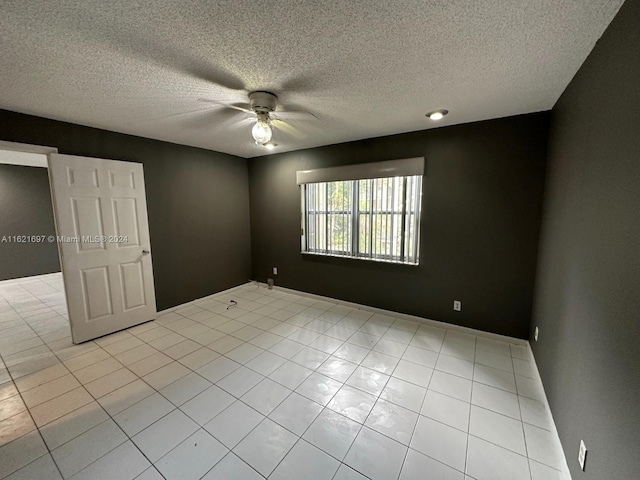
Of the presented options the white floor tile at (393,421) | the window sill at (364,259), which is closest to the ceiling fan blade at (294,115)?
the window sill at (364,259)

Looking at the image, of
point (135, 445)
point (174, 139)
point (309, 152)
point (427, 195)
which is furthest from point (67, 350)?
point (427, 195)

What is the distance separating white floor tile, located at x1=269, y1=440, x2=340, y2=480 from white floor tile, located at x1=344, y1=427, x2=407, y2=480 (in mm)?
113

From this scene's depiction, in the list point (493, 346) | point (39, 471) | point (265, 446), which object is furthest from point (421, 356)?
point (39, 471)

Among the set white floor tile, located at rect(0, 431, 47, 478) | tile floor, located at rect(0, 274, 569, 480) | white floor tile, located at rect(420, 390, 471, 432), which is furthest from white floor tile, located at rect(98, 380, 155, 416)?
white floor tile, located at rect(420, 390, 471, 432)

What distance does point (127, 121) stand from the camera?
2.65 metres

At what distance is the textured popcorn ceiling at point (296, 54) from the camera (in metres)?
1.16

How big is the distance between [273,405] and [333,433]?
499mm

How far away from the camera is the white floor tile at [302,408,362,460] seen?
1.54 m

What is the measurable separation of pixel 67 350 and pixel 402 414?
336cm

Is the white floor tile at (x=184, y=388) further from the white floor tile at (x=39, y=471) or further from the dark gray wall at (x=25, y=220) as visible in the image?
the dark gray wall at (x=25, y=220)

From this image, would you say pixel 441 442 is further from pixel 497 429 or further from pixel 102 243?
pixel 102 243

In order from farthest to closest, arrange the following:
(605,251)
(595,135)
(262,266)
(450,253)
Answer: (262,266) → (450,253) → (595,135) → (605,251)

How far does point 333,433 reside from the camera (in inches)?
64.7

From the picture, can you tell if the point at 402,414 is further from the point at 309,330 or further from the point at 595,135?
the point at 595,135
